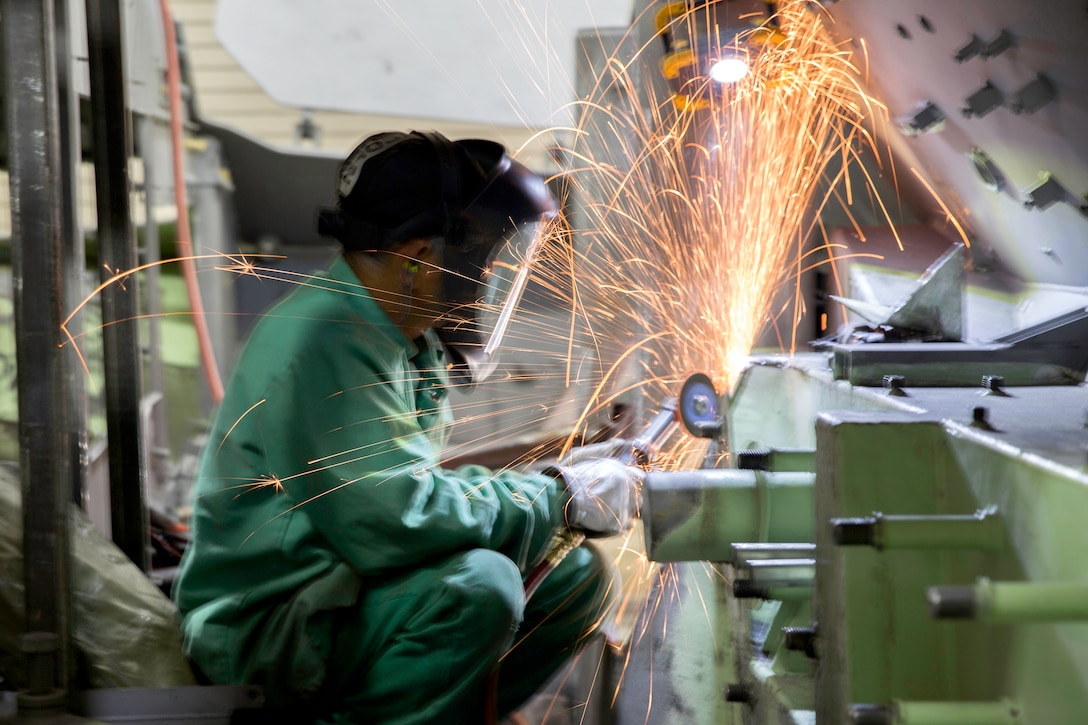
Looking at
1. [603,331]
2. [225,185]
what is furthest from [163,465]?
[603,331]

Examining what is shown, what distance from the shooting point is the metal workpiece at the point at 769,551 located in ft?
4.73

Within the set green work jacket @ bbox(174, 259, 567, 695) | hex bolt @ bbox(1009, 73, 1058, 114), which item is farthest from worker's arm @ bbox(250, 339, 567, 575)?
hex bolt @ bbox(1009, 73, 1058, 114)

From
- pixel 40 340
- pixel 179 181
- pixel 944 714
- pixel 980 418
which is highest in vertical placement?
pixel 179 181

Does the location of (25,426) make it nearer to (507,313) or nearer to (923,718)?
(507,313)

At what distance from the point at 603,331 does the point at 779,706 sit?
2.31 metres

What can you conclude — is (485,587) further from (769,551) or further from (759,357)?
(759,357)

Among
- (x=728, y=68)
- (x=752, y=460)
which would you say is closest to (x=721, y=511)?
(x=752, y=460)

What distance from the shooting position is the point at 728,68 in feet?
8.29

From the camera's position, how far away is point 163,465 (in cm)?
512

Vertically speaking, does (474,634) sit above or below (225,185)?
below

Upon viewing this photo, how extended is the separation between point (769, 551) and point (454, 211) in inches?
39.6

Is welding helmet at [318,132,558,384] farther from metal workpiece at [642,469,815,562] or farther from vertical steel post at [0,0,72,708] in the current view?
metal workpiece at [642,469,815,562]

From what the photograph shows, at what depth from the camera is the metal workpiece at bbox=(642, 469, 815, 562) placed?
4.91ft

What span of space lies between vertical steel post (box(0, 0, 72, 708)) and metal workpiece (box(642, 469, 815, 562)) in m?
1.17
